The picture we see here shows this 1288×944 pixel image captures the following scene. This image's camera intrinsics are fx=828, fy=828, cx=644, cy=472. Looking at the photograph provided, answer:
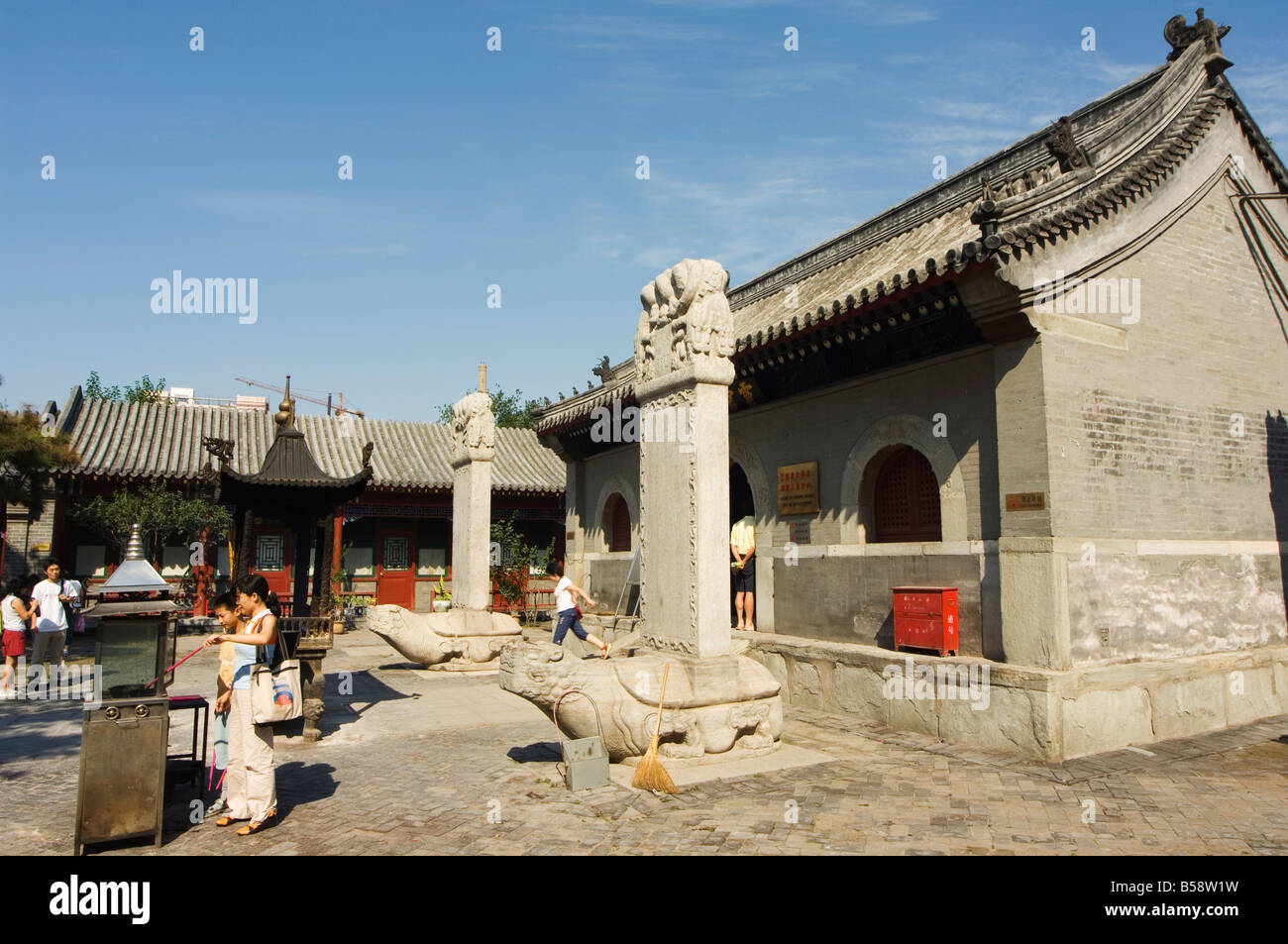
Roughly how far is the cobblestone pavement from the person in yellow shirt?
288 cm

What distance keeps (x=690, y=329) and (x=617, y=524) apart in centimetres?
846

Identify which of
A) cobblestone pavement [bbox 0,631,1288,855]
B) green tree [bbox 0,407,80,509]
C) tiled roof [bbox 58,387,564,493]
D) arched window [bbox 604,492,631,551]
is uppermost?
tiled roof [bbox 58,387,564,493]

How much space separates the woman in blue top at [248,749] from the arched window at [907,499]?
20.5 ft

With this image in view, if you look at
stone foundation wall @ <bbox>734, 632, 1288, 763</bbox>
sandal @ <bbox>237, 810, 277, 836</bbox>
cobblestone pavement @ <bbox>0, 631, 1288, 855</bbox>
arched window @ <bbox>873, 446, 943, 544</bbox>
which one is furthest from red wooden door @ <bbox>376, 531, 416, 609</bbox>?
sandal @ <bbox>237, 810, 277, 836</bbox>

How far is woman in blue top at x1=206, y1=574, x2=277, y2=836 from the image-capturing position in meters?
4.91

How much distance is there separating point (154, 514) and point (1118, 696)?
58.0ft

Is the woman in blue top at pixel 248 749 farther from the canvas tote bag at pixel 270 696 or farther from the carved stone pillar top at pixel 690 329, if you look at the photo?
the carved stone pillar top at pixel 690 329

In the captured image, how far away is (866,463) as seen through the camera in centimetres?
908

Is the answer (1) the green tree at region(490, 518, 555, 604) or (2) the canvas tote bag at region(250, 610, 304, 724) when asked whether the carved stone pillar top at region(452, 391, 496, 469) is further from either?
(1) the green tree at region(490, 518, 555, 604)

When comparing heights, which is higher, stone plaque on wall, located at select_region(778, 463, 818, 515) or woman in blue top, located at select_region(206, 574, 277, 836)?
stone plaque on wall, located at select_region(778, 463, 818, 515)

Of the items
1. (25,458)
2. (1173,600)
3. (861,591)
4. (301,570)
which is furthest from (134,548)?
(25,458)

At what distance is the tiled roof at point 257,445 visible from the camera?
19.3m

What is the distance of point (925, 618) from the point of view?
7879mm

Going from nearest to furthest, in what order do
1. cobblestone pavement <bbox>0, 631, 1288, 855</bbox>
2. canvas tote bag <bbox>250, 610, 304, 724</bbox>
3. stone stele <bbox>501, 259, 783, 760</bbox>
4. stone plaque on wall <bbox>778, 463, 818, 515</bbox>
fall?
cobblestone pavement <bbox>0, 631, 1288, 855</bbox>
canvas tote bag <bbox>250, 610, 304, 724</bbox>
stone stele <bbox>501, 259, 783, 760</bbox>
stone plaque on wall <bbox>778, 463, 818, 515</bbox>
